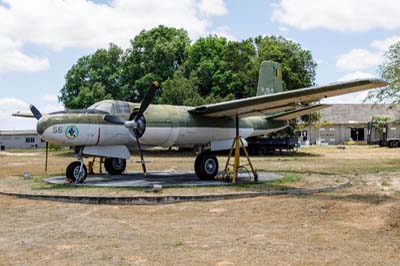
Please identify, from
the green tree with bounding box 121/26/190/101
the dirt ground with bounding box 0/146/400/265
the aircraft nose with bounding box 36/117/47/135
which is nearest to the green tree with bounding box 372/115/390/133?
the green tree with bounding box 121/26/190/101

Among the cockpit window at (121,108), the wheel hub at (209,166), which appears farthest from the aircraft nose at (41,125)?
the wheel hub at (209,166)

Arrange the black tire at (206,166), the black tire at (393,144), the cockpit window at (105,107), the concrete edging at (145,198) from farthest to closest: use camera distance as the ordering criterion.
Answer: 1. the black tire at (393,144)
2. the black tire at (206,166)
3. the cockpit window at (105,107)
4. the concrete edging at (145,198)

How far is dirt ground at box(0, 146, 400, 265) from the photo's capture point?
6.61 metres

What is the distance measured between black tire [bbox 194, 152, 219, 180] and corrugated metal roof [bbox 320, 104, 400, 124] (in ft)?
183

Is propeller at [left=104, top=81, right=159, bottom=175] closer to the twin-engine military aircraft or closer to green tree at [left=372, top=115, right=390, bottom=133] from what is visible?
the twin-engine military aircraft

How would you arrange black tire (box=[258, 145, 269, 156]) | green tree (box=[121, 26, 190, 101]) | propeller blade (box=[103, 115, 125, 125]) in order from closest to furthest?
1. propeller blade (box=[103, 115, 125, 125])
2. black tire (box=[258, 145, 269, 156])
3. green tree (box=[121, 26, 190, 101])

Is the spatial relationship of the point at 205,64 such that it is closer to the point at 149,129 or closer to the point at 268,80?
the point at 268,80

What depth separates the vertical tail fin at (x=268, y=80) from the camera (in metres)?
21.3

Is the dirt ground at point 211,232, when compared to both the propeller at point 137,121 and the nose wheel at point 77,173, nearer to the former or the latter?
the nose wheel at point 77,173

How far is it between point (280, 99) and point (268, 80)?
664 centimetres

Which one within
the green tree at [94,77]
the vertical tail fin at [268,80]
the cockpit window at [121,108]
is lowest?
the cockpit window at [121,108]

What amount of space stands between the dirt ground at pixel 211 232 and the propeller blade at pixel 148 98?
4660 mm

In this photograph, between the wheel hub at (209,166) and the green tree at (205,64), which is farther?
the green tree at (205,64)

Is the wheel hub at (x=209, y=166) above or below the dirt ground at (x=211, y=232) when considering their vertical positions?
above
